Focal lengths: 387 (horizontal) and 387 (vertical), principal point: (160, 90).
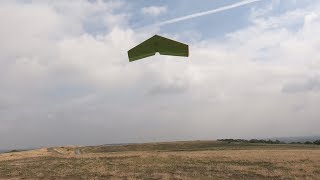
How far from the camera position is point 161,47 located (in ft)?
60.6

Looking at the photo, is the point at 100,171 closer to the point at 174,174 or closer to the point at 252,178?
the point at 174,174

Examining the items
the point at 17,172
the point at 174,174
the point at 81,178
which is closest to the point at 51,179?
the point at 81,178

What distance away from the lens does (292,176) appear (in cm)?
3300

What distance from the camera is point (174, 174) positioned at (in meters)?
35.2

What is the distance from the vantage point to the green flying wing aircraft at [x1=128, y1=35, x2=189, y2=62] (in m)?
18.2

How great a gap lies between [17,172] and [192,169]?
18338 millimetres

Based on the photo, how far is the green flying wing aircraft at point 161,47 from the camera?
1819cm

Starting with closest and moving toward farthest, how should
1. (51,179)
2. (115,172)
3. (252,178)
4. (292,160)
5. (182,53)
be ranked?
1. (182,53)
2. (252,178)
3. (51,179)
4. (115,172)
5. (292,160)

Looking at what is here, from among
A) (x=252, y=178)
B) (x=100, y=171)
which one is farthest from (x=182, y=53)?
(x=100, y=171)

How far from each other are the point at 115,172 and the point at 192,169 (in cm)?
766

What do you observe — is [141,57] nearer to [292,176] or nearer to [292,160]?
[292,176]

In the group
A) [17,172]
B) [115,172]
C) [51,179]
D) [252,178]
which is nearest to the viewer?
[252,178]

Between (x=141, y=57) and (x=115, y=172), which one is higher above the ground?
(x=141, y=57)

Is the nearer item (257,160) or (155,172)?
(155,172)
